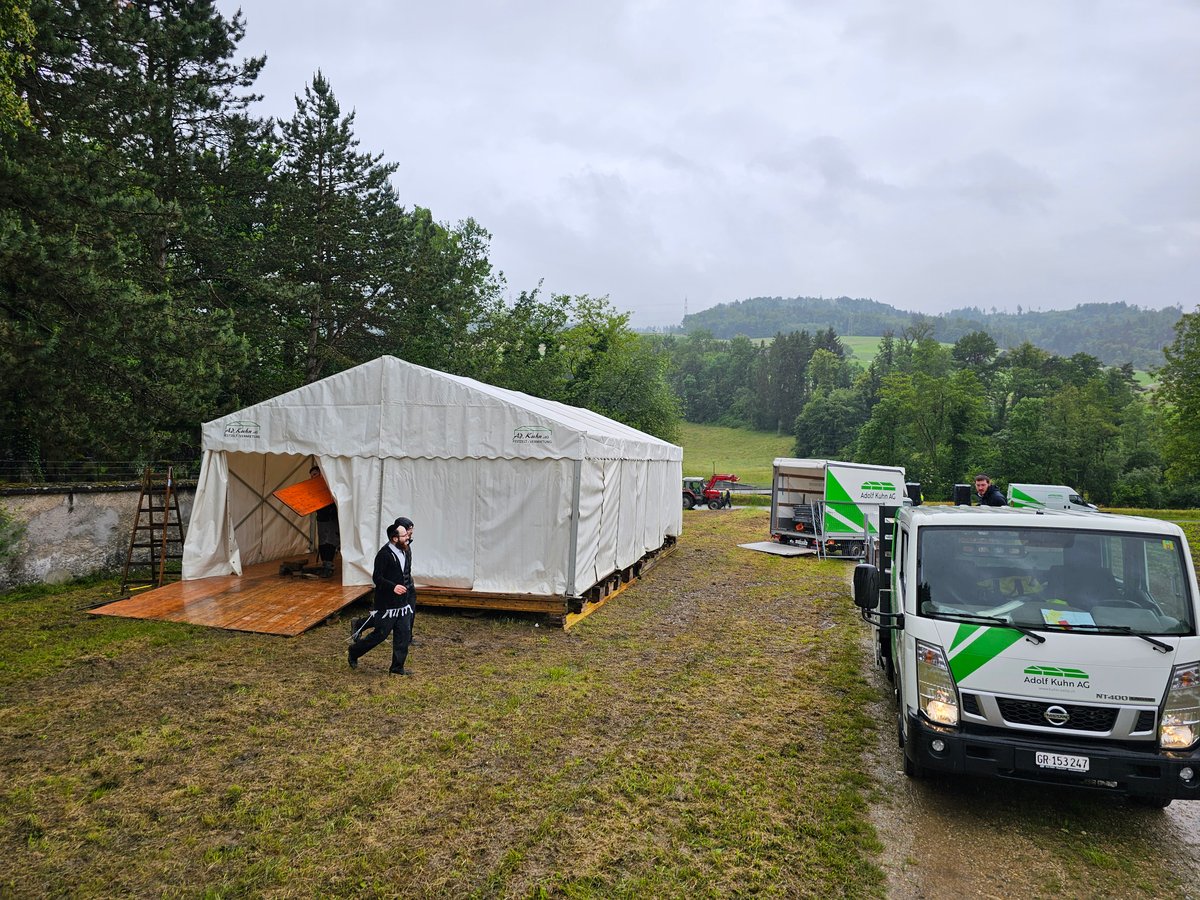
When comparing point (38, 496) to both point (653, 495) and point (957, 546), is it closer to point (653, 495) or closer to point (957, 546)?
point (653, 495)

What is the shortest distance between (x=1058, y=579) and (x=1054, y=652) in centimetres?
71

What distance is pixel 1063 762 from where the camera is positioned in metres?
3.93

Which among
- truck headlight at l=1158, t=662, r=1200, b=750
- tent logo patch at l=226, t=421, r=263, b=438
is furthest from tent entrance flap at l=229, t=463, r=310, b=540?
truck headlight at l=1158, t=662, r=1200, b=750

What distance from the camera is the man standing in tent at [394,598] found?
6895 mm

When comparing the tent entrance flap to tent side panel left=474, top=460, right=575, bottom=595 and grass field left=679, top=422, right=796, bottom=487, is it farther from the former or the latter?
grass field left=679, top=422, right=796, bottom=487

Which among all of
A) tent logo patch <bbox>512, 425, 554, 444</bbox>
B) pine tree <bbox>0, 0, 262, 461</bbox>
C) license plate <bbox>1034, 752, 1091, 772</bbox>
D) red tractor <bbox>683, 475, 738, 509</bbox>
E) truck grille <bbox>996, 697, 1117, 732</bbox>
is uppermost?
pine tree <bbox>0, 0, 262, 461</bbox>

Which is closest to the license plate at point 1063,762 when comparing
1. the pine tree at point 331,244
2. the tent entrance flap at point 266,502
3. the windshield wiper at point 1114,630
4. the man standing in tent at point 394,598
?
the windshield wiper at point 1114,630

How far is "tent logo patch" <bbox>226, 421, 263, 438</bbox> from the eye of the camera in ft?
34.0

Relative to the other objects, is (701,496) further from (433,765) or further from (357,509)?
(433,765)

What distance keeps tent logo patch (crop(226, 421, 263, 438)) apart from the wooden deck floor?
2.37 m

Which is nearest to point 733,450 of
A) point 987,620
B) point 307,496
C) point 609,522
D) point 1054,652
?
point 609,522

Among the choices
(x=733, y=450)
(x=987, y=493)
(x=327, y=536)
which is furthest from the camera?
(x=733, y=450)

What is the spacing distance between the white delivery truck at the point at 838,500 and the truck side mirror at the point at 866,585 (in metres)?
10.5

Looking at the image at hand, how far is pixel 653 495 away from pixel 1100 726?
11.0 meters
